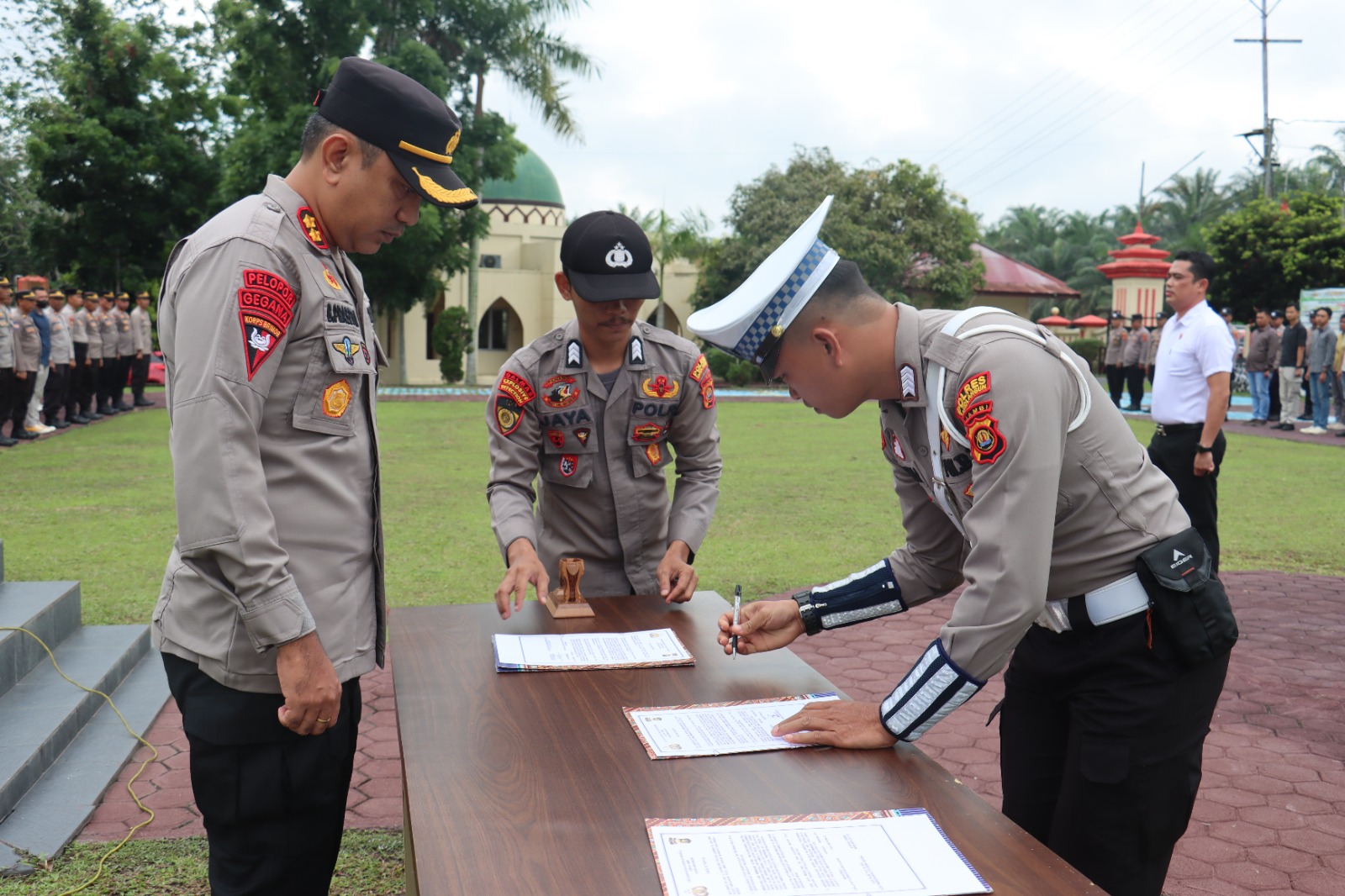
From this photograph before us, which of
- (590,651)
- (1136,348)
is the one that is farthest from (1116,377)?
(590,651)

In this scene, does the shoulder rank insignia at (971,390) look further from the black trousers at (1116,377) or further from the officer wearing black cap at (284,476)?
the black trousers at (1116,377)

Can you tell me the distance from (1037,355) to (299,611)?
1.26 meters

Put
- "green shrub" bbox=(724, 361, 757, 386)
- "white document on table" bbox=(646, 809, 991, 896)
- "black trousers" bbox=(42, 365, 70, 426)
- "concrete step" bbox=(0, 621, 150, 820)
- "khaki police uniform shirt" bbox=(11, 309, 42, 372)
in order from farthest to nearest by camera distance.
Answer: "green shrub" bbox=(724, 361, 757, 386) → "black trousers" bbox=(42, 365, 70, 426) → "khaki police uniform shirt" bbox=(11, 309, 42, 372) → "concrete step" bbox=(0, 621, 150, 820) → "white document on table" bbox=(646, 809, 991, 896)

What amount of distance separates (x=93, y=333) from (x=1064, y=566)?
57.4 ft

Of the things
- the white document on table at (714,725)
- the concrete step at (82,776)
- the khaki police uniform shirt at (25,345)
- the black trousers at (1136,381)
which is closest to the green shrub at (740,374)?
the black trousers at (1136,381)

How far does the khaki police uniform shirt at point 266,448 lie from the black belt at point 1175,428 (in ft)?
16.5

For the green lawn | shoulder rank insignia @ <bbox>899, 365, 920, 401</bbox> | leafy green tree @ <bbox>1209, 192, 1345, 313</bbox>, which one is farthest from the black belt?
leafy green tree @ <bbox>1209, 192, 1345, 313</bbox>

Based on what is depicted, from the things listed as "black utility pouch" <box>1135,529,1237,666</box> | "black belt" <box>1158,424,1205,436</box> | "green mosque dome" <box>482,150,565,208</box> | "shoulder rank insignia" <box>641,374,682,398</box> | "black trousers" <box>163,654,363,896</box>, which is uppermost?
"green mosque dome" <box>482,150,565,208</box>

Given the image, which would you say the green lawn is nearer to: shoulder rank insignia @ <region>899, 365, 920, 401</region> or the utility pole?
shoulder rank insignia @ <region>899, 365, 920, 401</region>

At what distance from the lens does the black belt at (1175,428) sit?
5.88 meters

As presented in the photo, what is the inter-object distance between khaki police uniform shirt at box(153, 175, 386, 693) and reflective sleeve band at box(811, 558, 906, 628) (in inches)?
37.1

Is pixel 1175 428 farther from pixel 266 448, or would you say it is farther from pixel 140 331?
pixel 140 331

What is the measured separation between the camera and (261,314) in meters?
1.82

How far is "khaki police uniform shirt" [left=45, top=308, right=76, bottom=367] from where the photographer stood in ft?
48.5
